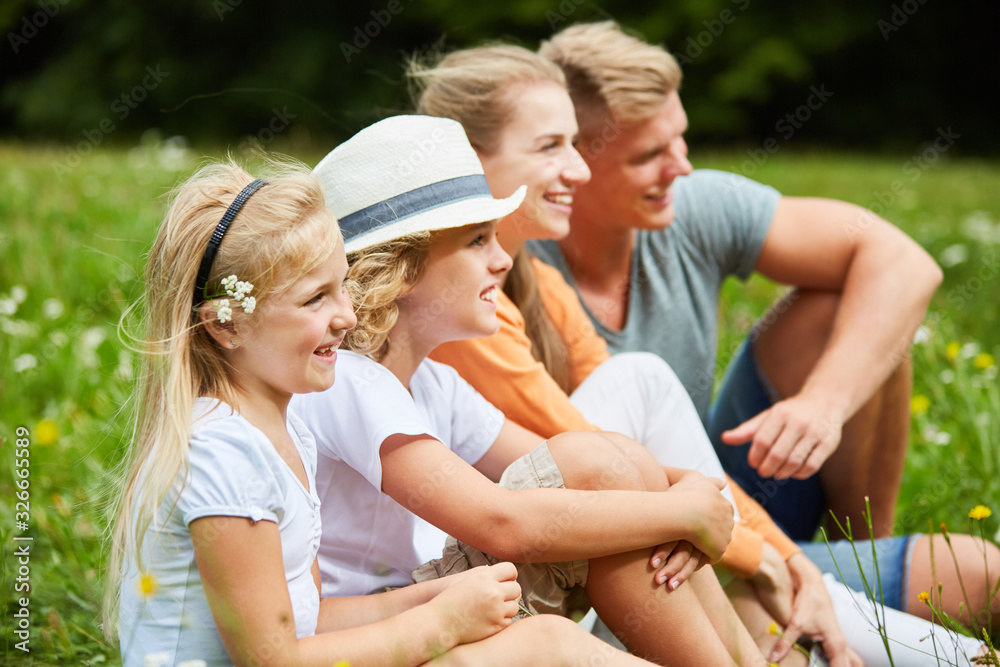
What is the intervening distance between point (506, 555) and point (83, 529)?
1397 mm

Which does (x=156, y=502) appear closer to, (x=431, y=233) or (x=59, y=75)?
(x=431, y=233)

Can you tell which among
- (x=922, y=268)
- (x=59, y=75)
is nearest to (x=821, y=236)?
(x=922, y=268)

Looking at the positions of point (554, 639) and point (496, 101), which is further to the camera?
point (496, 101)

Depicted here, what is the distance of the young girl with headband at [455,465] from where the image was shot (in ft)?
5.17

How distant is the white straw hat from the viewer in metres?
1.80

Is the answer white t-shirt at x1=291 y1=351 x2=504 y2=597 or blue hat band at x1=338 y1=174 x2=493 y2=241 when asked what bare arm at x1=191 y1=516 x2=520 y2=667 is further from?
blue hat band at x1=338 y1=174 x2=493 y2=241

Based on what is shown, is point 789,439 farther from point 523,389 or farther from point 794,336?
point 523,389

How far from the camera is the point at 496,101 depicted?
231cm

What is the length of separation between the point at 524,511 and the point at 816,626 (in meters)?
0.84

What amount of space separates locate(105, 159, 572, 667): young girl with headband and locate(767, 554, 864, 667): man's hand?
0.79m
